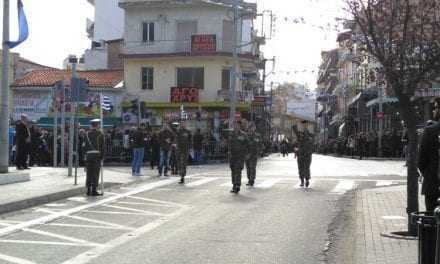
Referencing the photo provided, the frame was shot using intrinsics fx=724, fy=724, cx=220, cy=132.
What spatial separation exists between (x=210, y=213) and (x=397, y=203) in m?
3.86

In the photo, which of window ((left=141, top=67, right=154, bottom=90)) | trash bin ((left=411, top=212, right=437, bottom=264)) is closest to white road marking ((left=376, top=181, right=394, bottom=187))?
trash bin ((left=411, top=212, right=437, bottom=264))

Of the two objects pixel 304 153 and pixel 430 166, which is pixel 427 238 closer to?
pixel 430 166

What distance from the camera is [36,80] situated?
48.8 metres

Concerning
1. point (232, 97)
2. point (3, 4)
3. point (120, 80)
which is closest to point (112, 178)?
point (3, 4)

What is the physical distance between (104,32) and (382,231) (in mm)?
56232

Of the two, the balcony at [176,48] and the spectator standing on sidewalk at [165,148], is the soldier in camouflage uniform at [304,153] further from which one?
the balcony at [176,48]

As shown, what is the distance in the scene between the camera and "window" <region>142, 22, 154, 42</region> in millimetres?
48500

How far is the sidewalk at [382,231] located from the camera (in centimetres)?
834

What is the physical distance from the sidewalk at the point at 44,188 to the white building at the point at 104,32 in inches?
1504

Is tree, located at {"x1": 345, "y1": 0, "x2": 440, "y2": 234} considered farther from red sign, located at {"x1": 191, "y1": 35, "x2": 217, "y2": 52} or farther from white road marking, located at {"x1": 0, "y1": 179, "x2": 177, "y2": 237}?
red sign, located at {"x1": 191, "y1": 35, "x2": 217, "y2": 52}

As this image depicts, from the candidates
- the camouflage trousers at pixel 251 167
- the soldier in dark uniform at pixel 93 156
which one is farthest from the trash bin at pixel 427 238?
the camouflage trousers at pixel 251 167

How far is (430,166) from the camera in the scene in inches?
331

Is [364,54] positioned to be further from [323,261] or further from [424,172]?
[323,261]

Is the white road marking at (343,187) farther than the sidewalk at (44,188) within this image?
Yes
